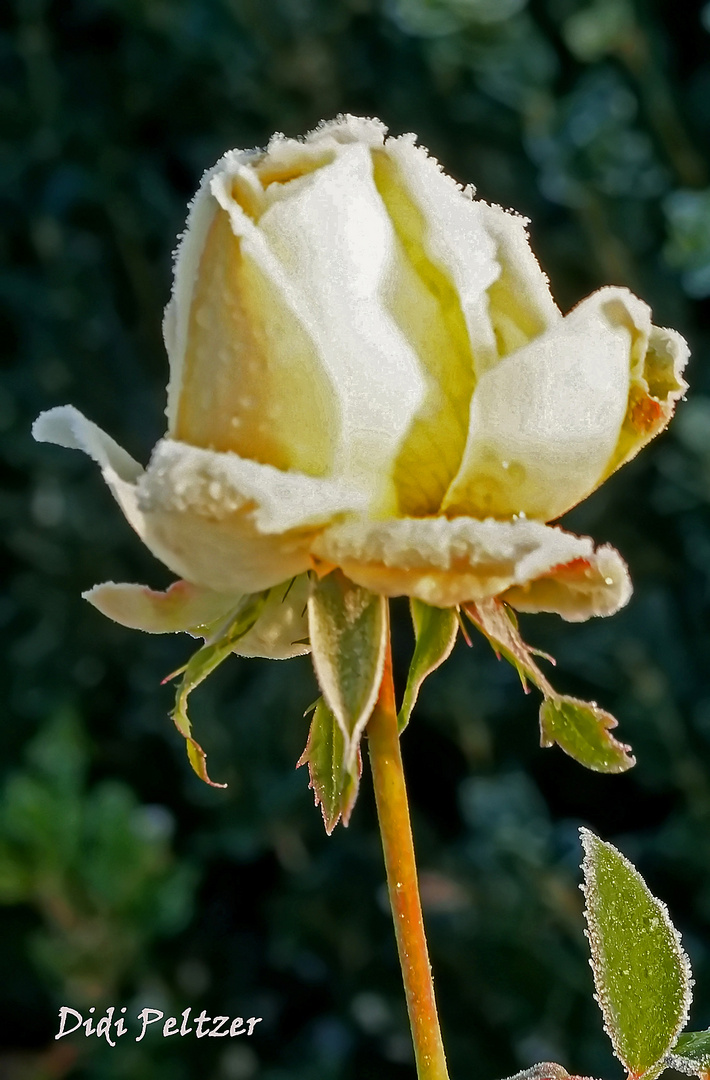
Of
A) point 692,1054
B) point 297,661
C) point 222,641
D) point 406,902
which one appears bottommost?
point 692,1054

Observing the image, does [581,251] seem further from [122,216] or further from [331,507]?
[331,507]

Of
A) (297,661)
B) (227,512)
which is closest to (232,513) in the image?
(227,512)

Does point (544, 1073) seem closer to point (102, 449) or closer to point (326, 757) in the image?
point (326, 757)

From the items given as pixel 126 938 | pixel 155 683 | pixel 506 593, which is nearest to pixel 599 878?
pixel 506 593

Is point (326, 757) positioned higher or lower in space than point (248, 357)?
lower

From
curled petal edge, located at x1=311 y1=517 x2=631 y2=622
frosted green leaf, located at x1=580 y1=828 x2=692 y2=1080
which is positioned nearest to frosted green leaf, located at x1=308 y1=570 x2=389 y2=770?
curled petal edge, located at x1=311 y1=517 x2=631 y2=622

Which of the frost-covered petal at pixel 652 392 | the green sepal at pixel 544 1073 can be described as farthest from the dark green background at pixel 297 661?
the green sepal at pixel 544 1073
